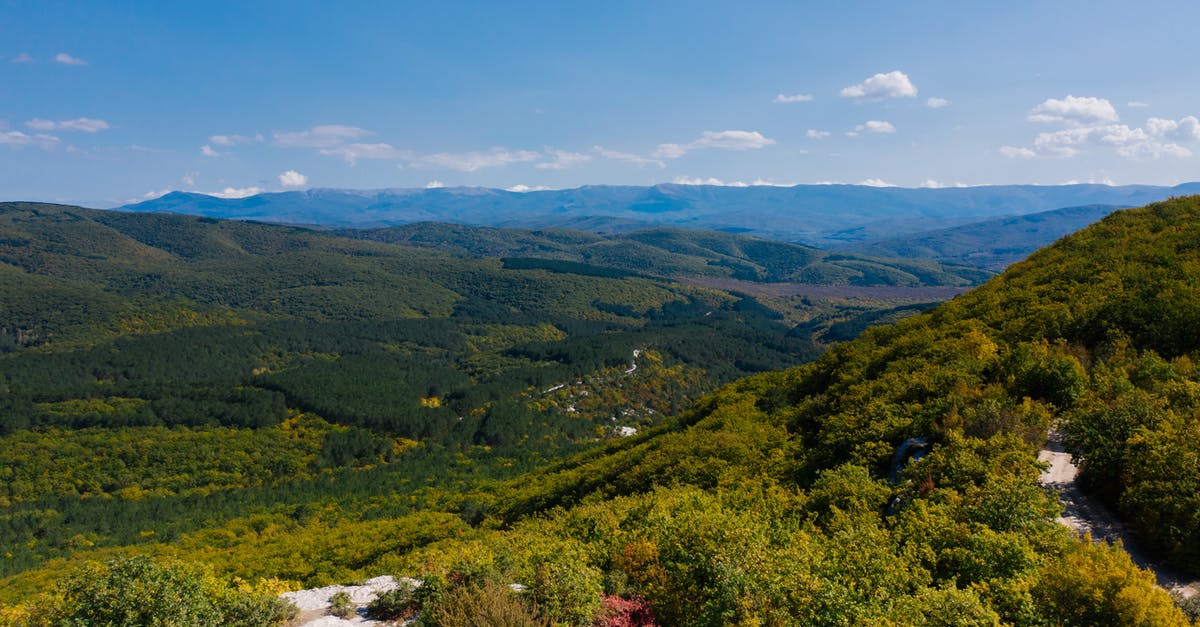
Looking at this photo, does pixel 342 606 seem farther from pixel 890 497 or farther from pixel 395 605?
pixel 890 497

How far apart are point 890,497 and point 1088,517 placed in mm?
5998

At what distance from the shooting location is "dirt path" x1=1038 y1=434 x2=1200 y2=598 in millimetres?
15391

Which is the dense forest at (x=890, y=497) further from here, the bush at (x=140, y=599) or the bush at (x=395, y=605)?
the bush at (x=140, y=599)

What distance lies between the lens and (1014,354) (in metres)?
30.3

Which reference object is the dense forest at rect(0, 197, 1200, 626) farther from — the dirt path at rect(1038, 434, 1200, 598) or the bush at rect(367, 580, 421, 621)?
the dirt path at rect(1038, 434, 1200, 598)

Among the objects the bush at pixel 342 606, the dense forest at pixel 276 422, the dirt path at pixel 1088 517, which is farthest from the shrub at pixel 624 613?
the dense forest at pixel 276 422

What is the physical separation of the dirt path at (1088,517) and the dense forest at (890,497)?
636mm

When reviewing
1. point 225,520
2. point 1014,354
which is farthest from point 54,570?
point 1014,354

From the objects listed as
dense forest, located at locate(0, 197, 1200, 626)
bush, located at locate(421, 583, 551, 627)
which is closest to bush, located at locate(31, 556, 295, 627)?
dense forest, located at locate(0, 197, 1200, 626)

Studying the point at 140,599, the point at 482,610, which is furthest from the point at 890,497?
the point at 140,599

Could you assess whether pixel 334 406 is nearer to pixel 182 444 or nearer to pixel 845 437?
pixel 182 444

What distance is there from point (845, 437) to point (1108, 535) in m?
12.7

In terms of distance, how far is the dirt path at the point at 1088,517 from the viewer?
15.4 metres

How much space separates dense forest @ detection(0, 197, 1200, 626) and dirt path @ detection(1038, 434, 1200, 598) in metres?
0.64
